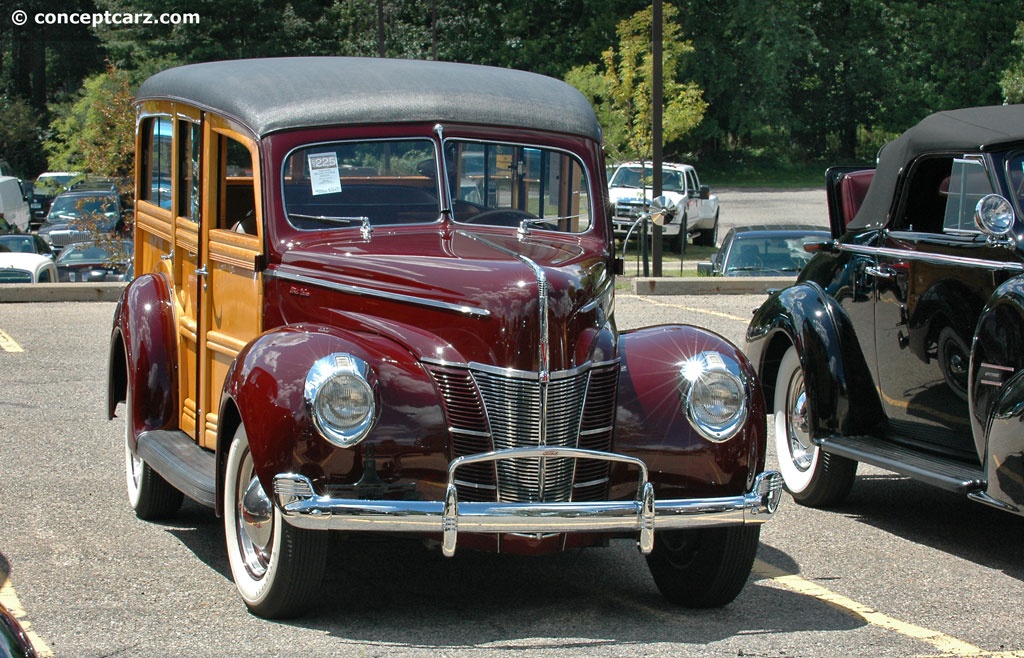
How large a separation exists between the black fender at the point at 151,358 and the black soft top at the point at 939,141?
3827mm

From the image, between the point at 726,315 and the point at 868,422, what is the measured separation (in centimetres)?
822

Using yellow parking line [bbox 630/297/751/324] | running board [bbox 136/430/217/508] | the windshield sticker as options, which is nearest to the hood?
the windshield sticker

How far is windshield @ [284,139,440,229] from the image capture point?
604cm

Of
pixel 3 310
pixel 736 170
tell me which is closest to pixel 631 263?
pixel 3 310

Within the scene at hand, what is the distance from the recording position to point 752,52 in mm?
53031

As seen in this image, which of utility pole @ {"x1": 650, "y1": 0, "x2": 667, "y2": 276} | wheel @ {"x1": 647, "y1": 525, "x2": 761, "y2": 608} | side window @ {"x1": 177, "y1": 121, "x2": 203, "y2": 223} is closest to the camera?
wheel @ {"x1": 647, "y1": 525, "x2": 761, "y2": 608}

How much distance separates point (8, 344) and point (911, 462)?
985cm

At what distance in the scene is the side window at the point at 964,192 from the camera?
6.80m

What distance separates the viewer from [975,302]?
21.4ft

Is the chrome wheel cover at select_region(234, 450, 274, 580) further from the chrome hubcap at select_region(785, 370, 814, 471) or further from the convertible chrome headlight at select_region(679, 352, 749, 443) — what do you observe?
the chrome hubcap at select_region(785, 370, 814, 471)

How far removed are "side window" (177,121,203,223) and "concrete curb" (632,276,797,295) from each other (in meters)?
11.5

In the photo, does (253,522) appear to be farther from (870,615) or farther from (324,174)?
(870,615)

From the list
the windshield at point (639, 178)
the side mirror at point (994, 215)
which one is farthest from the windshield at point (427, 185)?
the windshield at point (639, 178)

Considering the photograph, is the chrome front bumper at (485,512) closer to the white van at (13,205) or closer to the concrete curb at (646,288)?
the concrete curb at (646,288)
